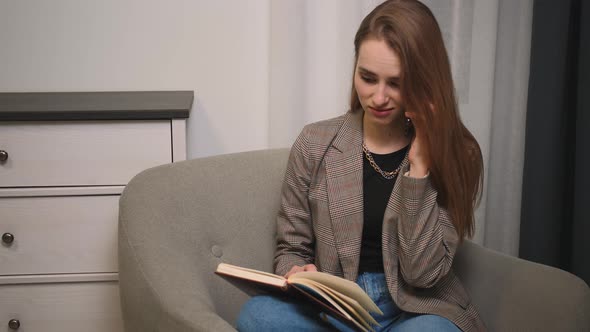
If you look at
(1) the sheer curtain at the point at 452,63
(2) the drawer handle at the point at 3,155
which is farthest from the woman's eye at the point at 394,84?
(2) the drawer handle at the point at 3,155

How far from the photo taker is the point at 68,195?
5.41ft

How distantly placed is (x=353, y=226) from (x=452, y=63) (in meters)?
0.85

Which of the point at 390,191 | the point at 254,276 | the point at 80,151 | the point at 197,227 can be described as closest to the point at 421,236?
the point at 390,191

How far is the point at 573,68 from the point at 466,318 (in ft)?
2.78

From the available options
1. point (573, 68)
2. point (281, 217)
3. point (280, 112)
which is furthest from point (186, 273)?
point (573, 68)

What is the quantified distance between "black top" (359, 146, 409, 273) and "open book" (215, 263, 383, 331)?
29 cm

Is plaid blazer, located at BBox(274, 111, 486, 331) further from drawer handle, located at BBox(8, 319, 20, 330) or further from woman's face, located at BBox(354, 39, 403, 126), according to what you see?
drawer handle, located at BBox(8, 319, 20, 330)

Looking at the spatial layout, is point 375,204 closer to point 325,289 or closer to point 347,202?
point 347,202

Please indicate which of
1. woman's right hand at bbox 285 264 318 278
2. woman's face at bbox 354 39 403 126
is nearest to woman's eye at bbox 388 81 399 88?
woman's face at bbox 354 39 403 126

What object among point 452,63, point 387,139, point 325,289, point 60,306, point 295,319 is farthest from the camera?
point 452,63

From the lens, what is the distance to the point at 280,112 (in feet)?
6.53

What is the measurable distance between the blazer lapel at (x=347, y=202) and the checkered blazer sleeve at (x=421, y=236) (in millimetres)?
89

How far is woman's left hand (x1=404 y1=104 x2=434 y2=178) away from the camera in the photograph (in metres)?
1.26

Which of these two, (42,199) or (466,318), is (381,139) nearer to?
(466,318)
